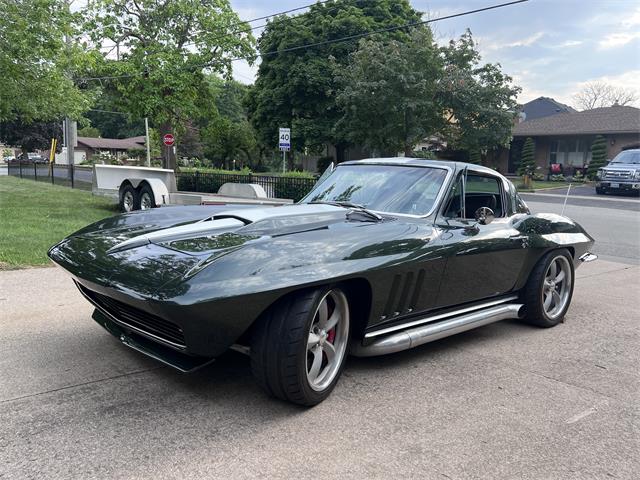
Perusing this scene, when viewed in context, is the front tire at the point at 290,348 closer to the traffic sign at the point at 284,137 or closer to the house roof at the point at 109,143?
the traffic sign at the point at 284,137

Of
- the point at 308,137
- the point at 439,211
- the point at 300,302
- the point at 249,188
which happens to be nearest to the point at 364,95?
the point at 308,137

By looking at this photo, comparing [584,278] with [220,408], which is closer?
[220,408]

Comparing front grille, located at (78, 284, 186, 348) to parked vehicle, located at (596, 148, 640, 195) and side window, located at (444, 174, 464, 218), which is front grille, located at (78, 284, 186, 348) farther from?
parked vehicle, located at (596, 148, 640, 195)

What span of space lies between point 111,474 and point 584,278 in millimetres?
6916

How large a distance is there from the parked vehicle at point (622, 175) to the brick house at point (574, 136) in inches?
354

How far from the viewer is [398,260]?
3473mm

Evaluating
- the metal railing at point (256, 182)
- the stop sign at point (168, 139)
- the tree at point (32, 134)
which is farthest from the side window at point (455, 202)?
the tree at point (32, 134)

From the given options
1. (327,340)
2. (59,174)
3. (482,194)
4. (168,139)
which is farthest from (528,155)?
(327,340)

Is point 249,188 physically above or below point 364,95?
below

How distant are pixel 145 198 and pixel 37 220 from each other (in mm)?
2292

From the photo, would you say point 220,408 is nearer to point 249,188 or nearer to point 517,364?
point 517,364

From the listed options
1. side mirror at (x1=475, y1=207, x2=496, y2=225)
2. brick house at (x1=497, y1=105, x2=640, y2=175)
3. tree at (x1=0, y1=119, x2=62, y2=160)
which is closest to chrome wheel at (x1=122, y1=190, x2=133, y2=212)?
side mirror at (x1=475, y1=207, x2=496, y2=225)

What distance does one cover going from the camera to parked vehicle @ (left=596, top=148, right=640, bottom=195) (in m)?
23.6

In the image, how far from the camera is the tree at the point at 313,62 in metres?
27.8
